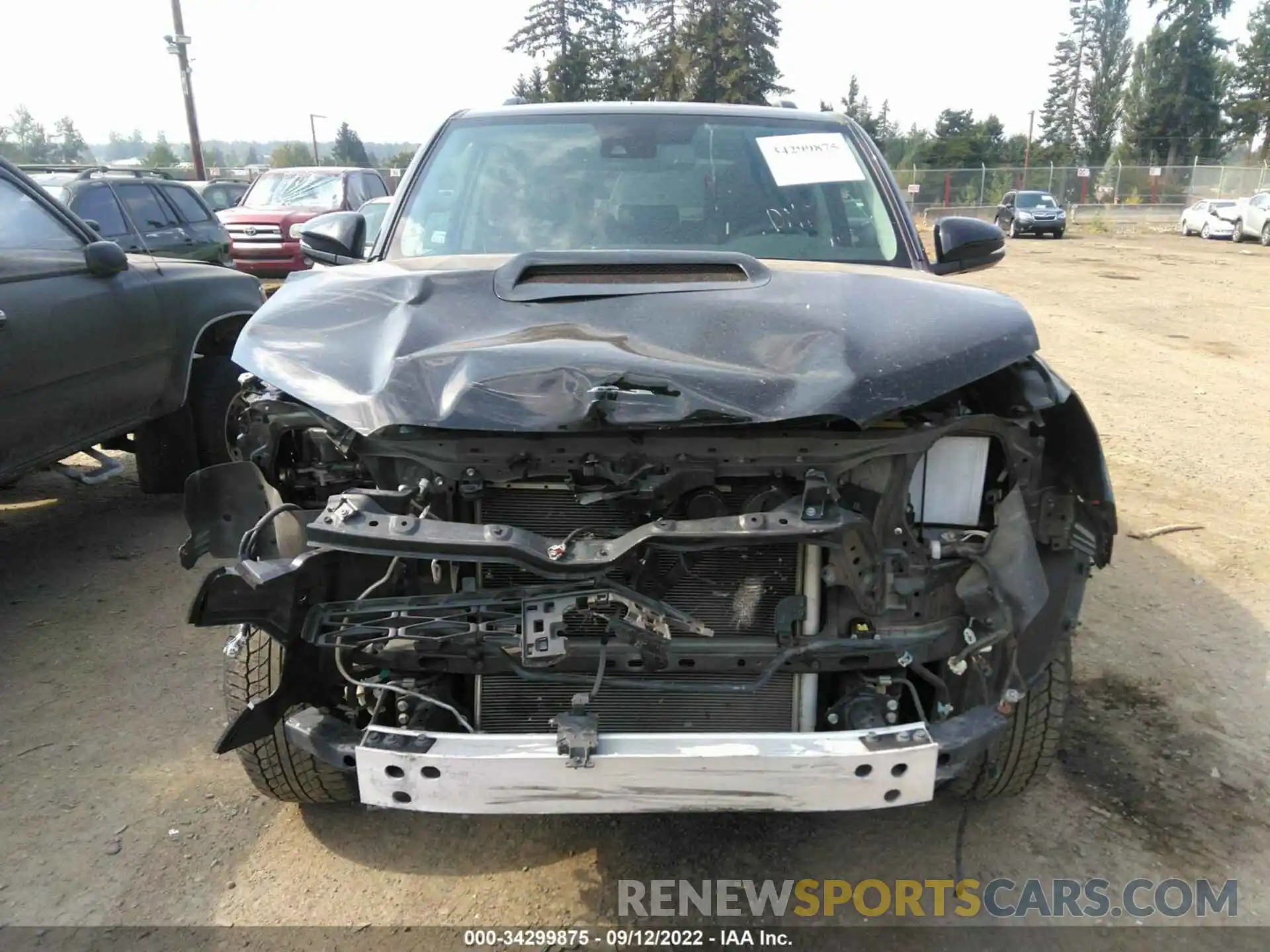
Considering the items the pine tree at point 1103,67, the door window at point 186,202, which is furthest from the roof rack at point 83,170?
the pine tree at point 1103,67

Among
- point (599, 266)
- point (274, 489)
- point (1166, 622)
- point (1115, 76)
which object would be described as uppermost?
point (1115, 76)

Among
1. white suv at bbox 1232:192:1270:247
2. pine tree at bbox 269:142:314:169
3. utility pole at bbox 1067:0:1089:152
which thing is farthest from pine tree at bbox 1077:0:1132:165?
pine tree at bbox 269:142:314:169

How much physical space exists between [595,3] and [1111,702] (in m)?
47.4

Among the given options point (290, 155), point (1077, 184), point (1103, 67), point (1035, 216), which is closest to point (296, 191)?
point (1035, 216)

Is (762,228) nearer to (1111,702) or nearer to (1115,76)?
(1111,702)

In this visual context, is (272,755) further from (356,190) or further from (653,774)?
(356,190)

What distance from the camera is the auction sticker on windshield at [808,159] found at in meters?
3.41

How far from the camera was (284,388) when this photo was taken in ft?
6.94

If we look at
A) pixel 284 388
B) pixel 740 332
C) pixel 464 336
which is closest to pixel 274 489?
pixel 284 388

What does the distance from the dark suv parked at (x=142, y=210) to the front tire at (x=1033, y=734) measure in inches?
335

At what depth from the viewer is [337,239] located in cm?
349

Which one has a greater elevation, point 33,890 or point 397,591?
Result: point 397,591

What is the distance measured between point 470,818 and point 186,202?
10.2 metres

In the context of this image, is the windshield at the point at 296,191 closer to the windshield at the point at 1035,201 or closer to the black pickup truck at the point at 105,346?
the black pickup truck at the point at 105,346
